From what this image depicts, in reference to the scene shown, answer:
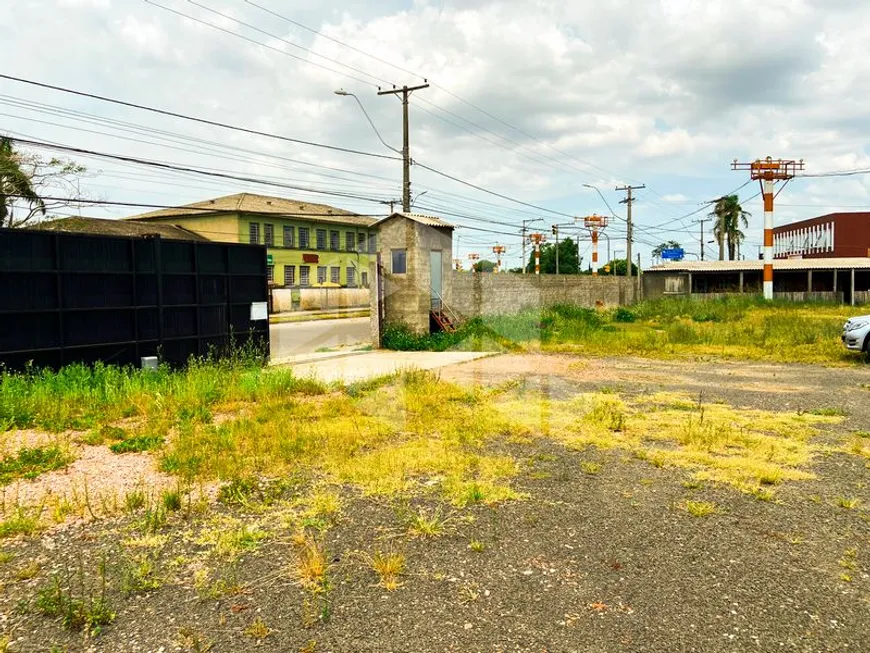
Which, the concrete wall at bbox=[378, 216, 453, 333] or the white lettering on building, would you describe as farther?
the white lettering on building

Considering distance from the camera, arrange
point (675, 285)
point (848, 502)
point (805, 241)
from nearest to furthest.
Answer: point (848, 502) → point (675, 285) → point (805, 241)

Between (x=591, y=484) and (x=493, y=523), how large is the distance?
4.39ft

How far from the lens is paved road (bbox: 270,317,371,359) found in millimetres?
17656

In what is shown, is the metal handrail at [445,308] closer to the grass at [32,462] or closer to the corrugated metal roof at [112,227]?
the grass at [32,462]

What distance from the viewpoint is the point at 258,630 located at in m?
3.15

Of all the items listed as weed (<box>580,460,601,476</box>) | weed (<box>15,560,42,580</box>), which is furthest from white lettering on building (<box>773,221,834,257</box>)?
weed (<box>15,560,42,580</box>)

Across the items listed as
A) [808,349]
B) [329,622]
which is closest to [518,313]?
[808,349]

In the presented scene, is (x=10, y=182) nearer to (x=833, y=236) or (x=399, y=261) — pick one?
(x=399, y=261)

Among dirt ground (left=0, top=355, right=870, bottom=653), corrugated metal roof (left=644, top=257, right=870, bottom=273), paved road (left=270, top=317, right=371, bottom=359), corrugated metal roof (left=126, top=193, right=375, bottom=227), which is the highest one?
corrugated metal roof (left=126, top=193, right=375, bottom=227)

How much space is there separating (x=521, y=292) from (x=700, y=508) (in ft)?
63.2

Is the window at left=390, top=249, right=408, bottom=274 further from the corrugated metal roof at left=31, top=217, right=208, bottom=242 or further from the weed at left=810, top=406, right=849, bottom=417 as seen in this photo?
the corrugated metal roof at left=31, top=217, right=208, bottom=242

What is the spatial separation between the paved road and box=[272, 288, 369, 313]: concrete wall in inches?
389

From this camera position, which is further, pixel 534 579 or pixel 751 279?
pixel 751 279

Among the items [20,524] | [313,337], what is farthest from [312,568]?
[313,337]
